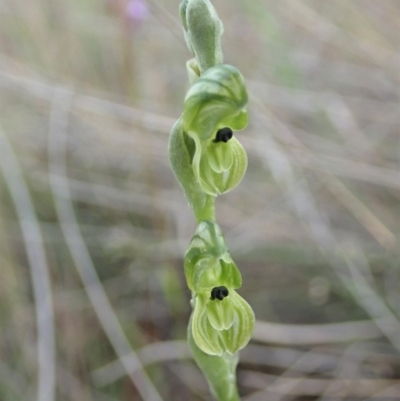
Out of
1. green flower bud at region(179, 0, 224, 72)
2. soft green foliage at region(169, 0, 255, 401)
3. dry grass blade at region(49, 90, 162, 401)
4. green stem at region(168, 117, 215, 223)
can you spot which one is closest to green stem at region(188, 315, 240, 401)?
soft green foliage at region(169, 0, 255, 401)

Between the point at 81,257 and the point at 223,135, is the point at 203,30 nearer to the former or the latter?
the point at 223,135

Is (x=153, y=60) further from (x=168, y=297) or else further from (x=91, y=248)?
(x=168, y=297)

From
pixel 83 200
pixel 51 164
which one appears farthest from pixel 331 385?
pixel 51 164

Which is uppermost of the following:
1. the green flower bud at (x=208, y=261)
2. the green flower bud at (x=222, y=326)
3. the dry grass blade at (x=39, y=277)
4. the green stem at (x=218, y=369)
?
the dry grass blade at (x=39, y=277)

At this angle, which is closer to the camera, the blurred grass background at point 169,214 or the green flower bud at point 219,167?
the green flower bud at point 219,167

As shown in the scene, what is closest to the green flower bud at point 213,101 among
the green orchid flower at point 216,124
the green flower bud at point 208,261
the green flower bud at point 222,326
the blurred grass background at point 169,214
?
the green orchid flower at point 216,124

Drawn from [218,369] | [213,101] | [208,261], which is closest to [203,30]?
[213,101]

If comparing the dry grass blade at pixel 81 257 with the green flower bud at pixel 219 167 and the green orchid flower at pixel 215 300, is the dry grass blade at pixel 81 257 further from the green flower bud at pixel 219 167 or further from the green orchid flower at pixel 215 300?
the green flower bud at pixel 219 167
